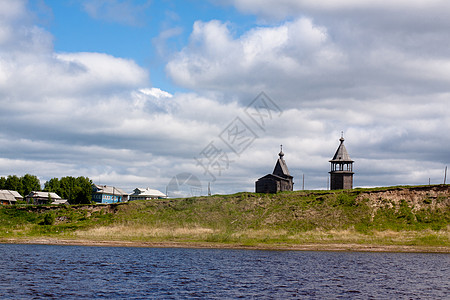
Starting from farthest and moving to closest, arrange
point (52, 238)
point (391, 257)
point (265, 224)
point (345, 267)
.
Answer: point (265, 224), point (52, 238), point (391, 257), point (345, 267)

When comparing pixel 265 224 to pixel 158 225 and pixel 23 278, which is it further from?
pixel 23 278

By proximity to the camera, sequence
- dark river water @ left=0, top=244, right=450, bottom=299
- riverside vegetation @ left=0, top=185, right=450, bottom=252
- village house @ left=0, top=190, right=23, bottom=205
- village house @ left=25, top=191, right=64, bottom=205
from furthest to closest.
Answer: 1. village house @ left=25, top=191, right=64, bottom=205
2. village house @ left=0, top=190, right=23, bottom=205
3. riverside vegetation @ left=0, top=185, right=450, bottom=252
4. dark river water @ left=0, top=244, right=450, bottom=299

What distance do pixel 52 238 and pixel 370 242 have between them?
190ft

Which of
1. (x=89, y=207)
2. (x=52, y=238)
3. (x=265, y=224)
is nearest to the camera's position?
(x=52, y=238)

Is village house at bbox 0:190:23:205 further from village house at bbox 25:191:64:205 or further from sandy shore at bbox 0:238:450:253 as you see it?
sandy shore at bbox 0:238:450:253

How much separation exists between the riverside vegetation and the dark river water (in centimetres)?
2136

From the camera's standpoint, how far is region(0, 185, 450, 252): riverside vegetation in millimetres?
83062

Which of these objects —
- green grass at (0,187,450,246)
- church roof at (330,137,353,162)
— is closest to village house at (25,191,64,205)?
green grass at (0,187,450,246)

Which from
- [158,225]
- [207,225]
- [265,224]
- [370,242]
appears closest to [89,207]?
[158,225]

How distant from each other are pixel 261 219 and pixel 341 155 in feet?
115

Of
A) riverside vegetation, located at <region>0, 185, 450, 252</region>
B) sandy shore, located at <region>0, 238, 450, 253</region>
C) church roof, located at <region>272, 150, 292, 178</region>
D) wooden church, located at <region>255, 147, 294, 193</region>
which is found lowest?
sandy shore, located at <region>0, 238, 450, 253</region>

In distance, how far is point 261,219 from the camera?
98062mm

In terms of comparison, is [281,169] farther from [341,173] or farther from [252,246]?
[252,246]

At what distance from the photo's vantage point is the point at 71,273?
42844 millimetres
